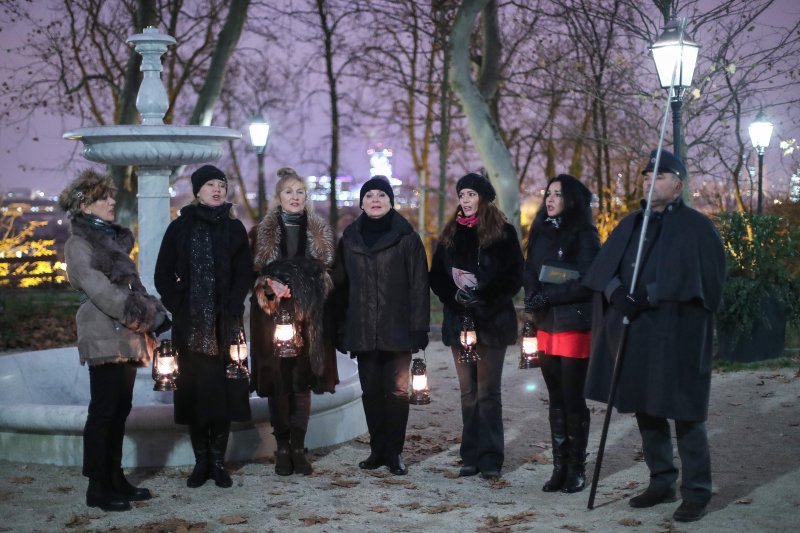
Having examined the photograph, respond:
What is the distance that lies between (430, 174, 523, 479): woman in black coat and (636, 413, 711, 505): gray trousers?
4.01ft

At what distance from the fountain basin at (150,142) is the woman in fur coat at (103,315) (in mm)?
1862

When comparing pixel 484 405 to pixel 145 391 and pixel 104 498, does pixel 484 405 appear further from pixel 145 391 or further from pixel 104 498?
pixel 145 391

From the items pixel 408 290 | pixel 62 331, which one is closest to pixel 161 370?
pixel 408 290

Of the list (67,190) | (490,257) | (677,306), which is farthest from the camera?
(490,257)

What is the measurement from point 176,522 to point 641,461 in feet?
11.5

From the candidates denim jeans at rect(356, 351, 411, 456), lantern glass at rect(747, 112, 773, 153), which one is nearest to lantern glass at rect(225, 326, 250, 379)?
denim jeans at rect(356, 351, 411, 456)

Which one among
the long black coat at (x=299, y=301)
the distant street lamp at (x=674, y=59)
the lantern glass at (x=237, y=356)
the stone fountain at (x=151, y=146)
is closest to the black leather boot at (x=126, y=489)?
the lantern glass at (x=237, y=356)

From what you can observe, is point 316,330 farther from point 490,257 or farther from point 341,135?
point 341,135

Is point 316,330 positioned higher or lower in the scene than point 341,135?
lower

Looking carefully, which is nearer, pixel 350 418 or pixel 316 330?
pixel 316 330

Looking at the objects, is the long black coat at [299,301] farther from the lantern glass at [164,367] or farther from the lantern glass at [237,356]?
the lantern glass at [164,367]

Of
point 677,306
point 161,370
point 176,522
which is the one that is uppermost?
point 677,306

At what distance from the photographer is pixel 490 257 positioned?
7.25 metres

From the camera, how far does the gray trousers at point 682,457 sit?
6168 mm
